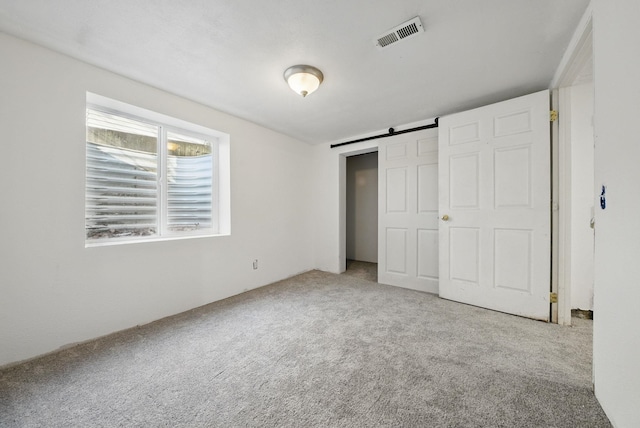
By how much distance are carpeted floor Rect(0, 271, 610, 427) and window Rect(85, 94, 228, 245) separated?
1.02 m

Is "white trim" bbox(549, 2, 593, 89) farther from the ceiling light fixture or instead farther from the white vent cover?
the ceiling light fixture

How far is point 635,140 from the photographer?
0.96 meters

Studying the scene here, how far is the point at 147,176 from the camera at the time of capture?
2439 millimetres

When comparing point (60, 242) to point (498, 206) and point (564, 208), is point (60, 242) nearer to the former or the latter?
point (498, 206)

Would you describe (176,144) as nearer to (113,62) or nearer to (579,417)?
(113,62)

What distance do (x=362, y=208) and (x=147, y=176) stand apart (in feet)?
12.6

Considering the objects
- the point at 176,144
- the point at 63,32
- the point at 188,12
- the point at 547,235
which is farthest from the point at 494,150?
the point at 63,32

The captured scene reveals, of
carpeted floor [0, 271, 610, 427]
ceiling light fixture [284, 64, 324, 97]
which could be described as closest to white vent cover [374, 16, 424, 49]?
ceiling light fixture [284, 64, 324, 97]

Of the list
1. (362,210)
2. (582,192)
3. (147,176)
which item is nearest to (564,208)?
(582,192)

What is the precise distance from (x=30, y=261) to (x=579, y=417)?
3503 millimetres

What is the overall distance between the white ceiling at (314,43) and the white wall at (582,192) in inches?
16.3

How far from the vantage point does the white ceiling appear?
140cm

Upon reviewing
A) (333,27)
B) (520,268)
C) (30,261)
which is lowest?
(520,268)

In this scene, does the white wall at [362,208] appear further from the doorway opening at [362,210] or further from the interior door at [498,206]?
the interior door at [498,206]
